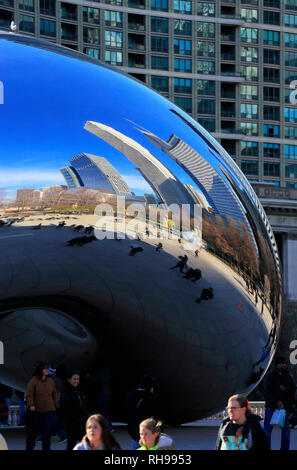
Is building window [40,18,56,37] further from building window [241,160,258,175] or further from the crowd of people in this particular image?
the crowd of people

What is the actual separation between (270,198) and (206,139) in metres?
59.0

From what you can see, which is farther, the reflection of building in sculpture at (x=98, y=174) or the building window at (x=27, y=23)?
the building window at (x=27, y=23)

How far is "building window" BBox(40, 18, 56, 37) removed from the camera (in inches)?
3155

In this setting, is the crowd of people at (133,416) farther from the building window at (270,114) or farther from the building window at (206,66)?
the building window at (270,114)

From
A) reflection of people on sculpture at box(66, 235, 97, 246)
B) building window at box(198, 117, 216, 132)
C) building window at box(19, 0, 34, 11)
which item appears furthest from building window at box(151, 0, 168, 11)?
reflection of people on sculpture at box(66, 235, 97, 246)

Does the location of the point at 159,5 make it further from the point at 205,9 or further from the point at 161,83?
the point at 161,83

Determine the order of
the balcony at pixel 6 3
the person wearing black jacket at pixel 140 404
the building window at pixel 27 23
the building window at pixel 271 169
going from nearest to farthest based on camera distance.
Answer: the person wearing black jacket at pixel 140 404
the balcony at pixel 6 3
the building window at pixel 27 23
the building window at pixel 271 169

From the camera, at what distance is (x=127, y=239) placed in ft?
24.7

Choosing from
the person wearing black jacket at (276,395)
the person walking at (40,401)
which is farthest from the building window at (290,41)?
the person walking at (40,401)

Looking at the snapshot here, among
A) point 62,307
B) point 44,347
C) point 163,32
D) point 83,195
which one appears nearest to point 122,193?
point 83,195

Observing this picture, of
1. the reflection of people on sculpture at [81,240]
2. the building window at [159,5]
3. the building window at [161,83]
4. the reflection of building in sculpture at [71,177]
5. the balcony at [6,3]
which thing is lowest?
the reflection of people on sculpture at [81,240]

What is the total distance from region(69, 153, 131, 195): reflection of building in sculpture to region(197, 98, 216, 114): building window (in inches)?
3083

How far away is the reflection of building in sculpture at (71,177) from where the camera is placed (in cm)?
723

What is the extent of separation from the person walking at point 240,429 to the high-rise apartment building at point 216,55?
76.2m
